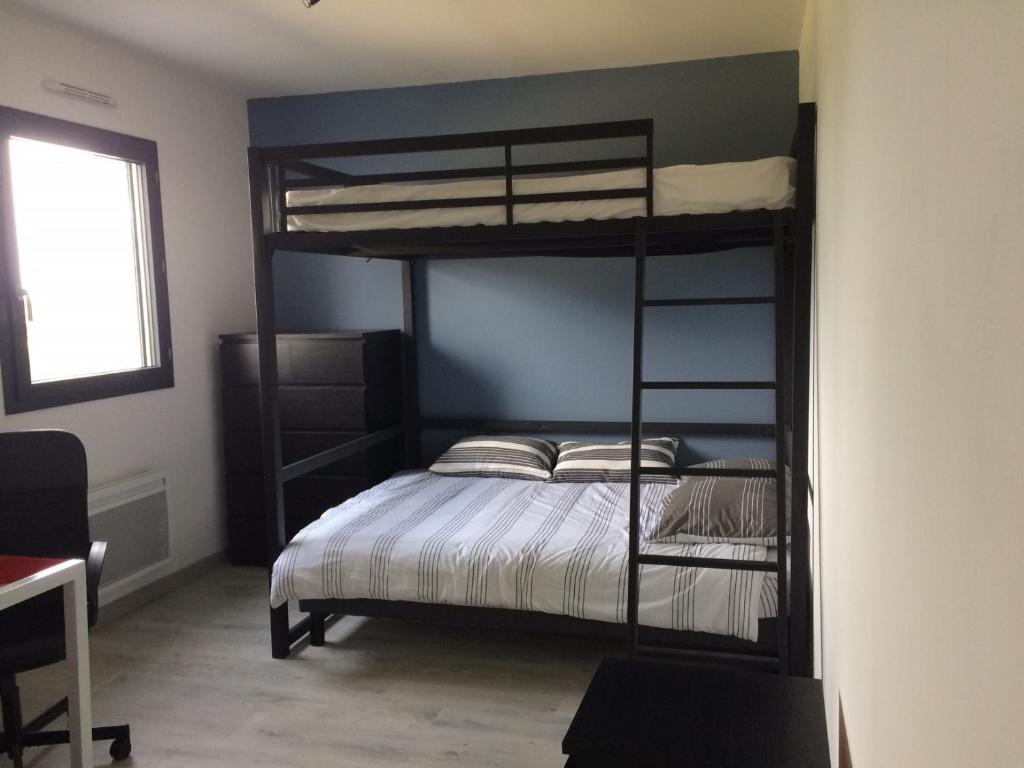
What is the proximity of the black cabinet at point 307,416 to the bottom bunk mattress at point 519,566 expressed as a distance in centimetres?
59

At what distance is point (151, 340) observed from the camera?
4086 millimetres

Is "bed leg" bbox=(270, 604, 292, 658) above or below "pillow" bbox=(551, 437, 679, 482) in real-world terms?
below

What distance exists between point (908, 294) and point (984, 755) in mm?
493

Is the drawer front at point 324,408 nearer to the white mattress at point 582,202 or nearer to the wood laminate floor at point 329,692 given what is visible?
the wood laminate floor at point 329,692

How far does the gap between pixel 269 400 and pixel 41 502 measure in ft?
3.21

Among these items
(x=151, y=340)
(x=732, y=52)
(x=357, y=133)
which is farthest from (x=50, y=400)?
(x=732, y=52)

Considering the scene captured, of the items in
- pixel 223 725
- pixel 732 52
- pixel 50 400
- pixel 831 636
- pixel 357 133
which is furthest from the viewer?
pixel 357 133

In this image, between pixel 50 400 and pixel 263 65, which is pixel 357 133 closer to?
pixel 263 65

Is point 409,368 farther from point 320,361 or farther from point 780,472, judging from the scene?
point 780,472

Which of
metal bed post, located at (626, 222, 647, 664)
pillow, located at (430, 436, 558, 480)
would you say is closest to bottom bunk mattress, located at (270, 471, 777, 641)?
metal bed post, located at (626, 222, 647, 664)

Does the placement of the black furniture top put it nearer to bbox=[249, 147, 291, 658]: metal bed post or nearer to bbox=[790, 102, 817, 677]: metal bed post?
bbox=[790, 102, 817, 677]: metal bed post

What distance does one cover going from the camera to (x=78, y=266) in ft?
12.1

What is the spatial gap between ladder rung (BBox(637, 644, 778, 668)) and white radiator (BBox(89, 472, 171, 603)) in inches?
92.0

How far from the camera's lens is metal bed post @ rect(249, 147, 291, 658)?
11.0 ft
